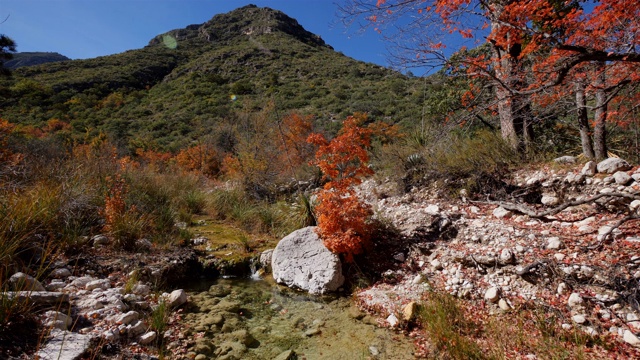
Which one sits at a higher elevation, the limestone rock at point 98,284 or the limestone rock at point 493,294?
the limestone rock at point 493,294

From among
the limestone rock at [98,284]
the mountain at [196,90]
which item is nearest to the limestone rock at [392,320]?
the limestone rock at [98,284]

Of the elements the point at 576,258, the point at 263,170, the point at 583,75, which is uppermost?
the point at 583,75

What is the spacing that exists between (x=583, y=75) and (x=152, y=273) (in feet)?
24.8

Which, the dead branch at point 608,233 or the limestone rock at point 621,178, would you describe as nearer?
the dead branch at point 608,233

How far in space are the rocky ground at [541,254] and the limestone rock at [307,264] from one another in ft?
1.86

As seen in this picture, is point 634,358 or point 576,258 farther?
point 576,258

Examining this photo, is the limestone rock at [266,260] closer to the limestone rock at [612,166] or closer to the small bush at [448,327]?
the small bush at [448,327]

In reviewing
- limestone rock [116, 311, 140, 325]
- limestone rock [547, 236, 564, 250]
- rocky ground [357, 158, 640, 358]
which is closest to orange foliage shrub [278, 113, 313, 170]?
rocky ground [357, 158, 640, 358]

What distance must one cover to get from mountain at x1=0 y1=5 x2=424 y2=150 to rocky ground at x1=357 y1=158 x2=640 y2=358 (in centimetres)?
1104

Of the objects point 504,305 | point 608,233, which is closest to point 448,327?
point 504,305

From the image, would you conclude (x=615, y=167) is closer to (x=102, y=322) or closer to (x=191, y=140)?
(x=102, y=322)

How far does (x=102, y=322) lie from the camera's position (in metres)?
3.31

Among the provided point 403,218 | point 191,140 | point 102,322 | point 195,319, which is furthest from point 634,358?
point 191,140

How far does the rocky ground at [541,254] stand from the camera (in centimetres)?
322
